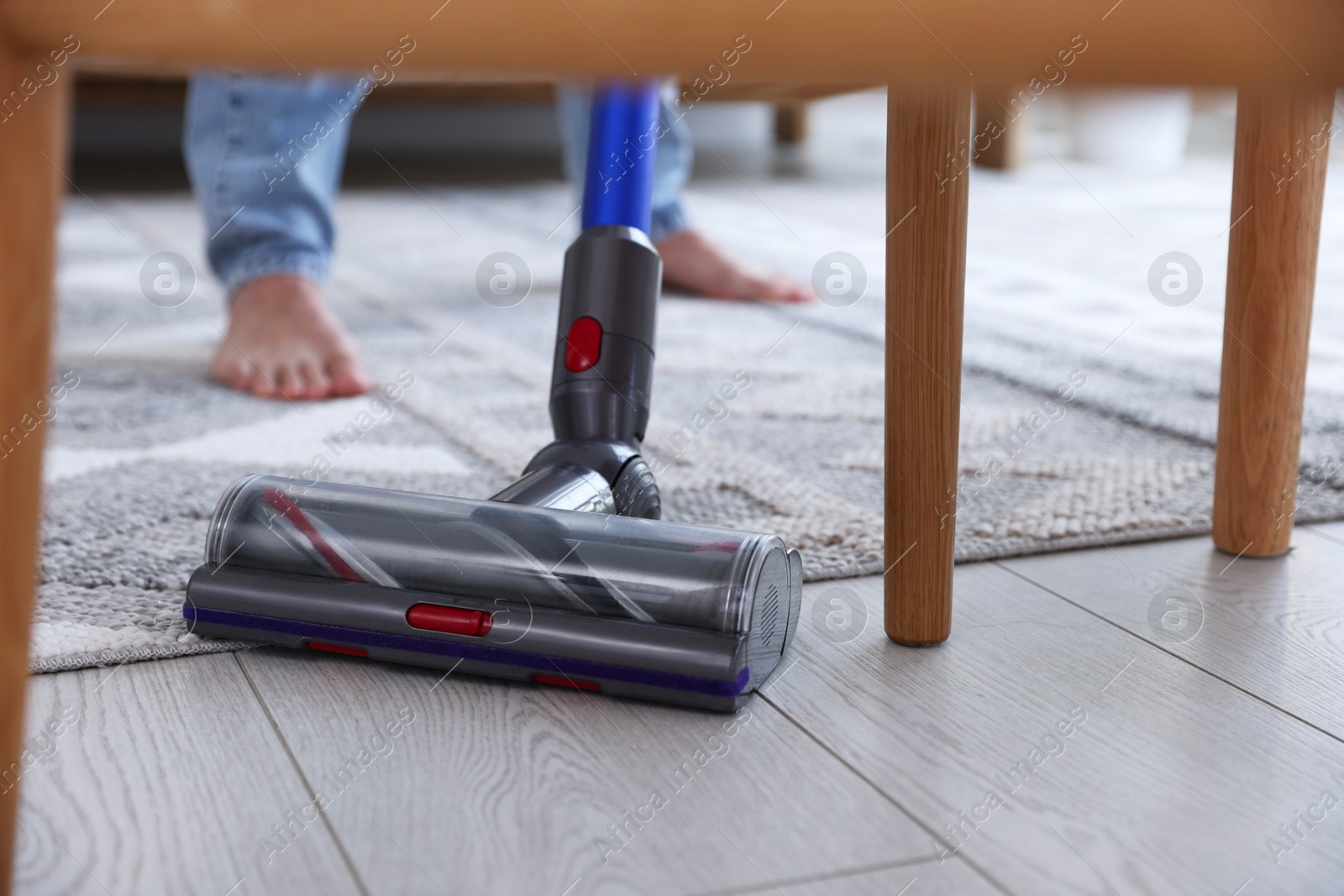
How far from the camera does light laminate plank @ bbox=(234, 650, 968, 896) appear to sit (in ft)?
1.56

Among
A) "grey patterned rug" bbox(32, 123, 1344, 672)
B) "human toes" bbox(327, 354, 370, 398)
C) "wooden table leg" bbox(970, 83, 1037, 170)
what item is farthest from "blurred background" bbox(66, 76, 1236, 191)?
"human toes" bbox(327, 354, 370, 398)

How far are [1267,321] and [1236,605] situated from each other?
18cm

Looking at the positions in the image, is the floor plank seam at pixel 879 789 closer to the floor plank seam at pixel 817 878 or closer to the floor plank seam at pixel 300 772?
the floor plank seam at pixel 817 878

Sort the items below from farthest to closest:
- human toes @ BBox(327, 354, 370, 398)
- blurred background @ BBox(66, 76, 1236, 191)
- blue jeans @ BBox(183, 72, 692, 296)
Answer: blurred background @ BBox(66, 76, 1236, 191)
blue jeans @ BBox(183, 72, 692, 296)
human toes @ BBox(327, 354, 370, 398)

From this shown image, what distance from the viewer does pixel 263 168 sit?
55.7 inches

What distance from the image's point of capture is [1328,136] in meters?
0.74

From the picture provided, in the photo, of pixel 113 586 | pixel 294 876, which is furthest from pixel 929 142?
pixel 113 586

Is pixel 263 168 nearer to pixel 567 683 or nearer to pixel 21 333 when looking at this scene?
pixel 567 683

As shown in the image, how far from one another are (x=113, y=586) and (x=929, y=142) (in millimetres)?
516

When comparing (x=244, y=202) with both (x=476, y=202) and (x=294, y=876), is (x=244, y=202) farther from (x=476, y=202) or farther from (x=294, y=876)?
(x=476, y=202)

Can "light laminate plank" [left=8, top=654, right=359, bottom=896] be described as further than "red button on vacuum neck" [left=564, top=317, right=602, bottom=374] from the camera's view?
No

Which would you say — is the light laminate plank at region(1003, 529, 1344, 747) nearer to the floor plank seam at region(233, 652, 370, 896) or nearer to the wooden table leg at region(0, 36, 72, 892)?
the floor plank seam at region(233, 652, 370, 896)

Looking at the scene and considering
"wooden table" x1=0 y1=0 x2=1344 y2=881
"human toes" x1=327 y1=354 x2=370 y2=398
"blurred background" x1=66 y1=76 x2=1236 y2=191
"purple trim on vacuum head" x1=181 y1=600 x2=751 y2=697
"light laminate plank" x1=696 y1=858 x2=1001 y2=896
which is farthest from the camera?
"blurred background" x1=66 y1=76 x2=1236 y2=191

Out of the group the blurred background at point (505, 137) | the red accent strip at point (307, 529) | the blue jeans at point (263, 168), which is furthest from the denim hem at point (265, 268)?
the blurred background at point (505, 137)
